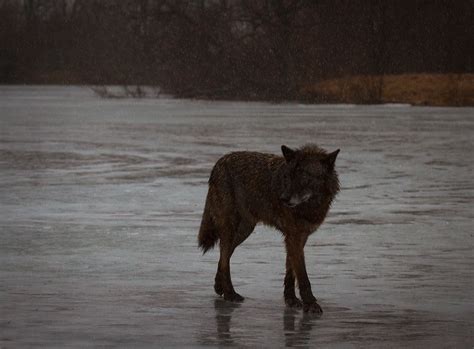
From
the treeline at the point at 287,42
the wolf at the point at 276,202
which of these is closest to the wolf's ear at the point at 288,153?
the wolf at the point at 276,202

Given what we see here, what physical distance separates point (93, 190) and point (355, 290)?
26.8ft

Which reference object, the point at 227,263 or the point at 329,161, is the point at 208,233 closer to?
the point at 227,263

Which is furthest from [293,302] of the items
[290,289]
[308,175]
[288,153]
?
[288,153]

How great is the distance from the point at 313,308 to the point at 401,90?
41.4 m

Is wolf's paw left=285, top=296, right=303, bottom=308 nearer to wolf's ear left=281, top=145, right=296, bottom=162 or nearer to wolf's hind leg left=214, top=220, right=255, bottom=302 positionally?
wolf's hind leg left=214, top=220, right=255, bottom=302

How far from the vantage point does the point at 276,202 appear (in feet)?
27.3

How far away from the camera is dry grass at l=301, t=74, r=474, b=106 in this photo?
4575cm

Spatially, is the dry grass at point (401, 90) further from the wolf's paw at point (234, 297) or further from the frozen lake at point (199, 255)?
the wolf's paw at point (234, 297)

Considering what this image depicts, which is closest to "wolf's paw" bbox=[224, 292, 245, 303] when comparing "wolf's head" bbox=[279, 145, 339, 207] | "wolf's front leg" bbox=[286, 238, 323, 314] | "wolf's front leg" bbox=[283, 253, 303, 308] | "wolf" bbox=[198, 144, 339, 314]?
"wolf" bbox=[198, 144, 339, 314]

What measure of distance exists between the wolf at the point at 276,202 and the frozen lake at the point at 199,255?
0.20 metres

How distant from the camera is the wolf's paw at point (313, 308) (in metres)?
7.94

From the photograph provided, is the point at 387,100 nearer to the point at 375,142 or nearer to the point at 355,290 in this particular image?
the point at 375,142

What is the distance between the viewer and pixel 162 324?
753 cm

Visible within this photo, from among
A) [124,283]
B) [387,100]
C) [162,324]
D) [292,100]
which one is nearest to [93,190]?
[124,283]
